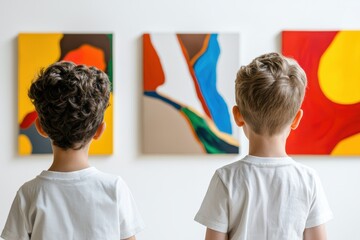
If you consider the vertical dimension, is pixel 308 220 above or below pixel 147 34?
below

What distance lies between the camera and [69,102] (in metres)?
1.61

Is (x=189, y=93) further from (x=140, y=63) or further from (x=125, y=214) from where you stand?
(x=125, y=214)

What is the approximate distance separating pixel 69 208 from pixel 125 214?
0.57 feet

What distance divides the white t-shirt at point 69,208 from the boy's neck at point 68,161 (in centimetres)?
2

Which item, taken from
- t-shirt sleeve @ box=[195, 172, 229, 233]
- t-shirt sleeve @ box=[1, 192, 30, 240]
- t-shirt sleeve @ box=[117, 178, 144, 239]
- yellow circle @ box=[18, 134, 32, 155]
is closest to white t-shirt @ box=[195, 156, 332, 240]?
t-shirt sleeve @ box=[195, 172, 229, 233]

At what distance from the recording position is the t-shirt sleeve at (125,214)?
163 centimetres

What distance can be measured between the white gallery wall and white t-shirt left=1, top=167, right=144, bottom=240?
1.66 metres

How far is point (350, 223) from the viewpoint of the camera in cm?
330

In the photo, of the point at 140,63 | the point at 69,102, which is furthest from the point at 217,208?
the point at 140,63

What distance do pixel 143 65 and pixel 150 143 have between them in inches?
19.1

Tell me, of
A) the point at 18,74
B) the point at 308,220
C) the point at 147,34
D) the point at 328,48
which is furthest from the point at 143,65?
the point at 308,220

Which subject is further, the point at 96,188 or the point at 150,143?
the point at 150,143

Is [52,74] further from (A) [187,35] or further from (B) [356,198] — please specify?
(B) [356,198]

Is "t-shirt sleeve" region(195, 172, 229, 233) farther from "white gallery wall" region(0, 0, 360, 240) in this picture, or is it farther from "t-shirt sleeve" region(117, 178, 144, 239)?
"white gallery wall" region(0, 0, 360, 240)
